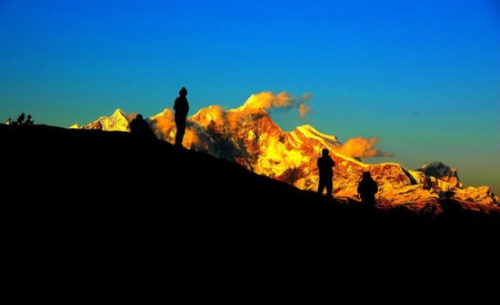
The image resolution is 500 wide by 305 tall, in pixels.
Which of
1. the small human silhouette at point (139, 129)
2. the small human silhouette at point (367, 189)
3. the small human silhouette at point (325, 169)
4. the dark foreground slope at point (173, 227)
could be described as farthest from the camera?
the small human silhouette at point (325, 169)

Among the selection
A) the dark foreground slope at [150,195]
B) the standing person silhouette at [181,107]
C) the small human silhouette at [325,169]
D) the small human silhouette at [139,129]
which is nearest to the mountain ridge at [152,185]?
the dark foreground slope at [150,195]

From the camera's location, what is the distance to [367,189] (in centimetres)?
3578

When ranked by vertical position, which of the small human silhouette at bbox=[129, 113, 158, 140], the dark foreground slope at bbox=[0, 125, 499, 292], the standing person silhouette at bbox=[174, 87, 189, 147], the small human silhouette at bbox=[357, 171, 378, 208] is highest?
the standing person silhouette at bbox=[174, 87, 189, 147]

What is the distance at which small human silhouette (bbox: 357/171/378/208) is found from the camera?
35.7 meters

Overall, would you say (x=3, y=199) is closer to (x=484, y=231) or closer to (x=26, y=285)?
(x=26, y=285)

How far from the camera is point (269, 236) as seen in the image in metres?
26.6

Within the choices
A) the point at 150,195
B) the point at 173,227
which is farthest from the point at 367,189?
the point at 173,227

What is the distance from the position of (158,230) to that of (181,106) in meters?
12.9

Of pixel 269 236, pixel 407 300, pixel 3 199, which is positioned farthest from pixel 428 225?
pixel 3 199

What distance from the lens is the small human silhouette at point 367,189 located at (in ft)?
117

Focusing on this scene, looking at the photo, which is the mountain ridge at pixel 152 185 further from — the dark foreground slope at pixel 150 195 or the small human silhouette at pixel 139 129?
the small human silhouette at pixel 139 129

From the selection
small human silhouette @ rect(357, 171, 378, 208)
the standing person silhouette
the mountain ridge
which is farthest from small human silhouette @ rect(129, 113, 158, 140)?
small human silhouette @ rect(357, 171, 378, 208)

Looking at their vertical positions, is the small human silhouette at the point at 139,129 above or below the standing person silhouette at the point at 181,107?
below

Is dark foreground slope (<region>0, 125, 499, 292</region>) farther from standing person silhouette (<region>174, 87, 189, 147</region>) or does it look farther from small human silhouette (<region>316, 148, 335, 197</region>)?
standing person silhouette (<region>174, 87, 189, 147</region>)
